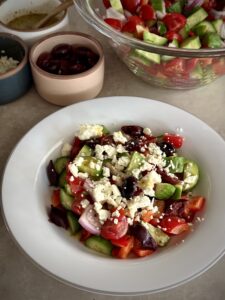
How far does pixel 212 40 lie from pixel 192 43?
0.21 ft

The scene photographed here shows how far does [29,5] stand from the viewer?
5.19ft

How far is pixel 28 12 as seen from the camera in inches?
62.6

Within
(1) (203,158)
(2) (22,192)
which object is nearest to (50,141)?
(2) (22,192)

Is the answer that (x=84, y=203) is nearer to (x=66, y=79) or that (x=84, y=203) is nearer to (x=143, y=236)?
(x=143, y=236)

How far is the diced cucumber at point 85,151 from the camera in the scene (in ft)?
3.69

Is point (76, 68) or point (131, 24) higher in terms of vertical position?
point (131, 24)

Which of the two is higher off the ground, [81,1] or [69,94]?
[81,1]

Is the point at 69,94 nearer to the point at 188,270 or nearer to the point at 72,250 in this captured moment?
the point at 72,250

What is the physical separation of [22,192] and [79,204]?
15 cm

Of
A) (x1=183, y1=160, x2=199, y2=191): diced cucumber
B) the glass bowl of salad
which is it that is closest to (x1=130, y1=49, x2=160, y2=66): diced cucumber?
the glass bowl of salad

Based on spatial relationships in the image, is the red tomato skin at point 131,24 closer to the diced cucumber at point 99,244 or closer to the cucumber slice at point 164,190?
the cucumber slice at point 164,190

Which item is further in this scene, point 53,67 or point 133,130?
point 53,67

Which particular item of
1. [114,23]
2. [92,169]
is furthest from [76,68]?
[92,169]

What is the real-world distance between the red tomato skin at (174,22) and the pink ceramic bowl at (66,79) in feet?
0.73
